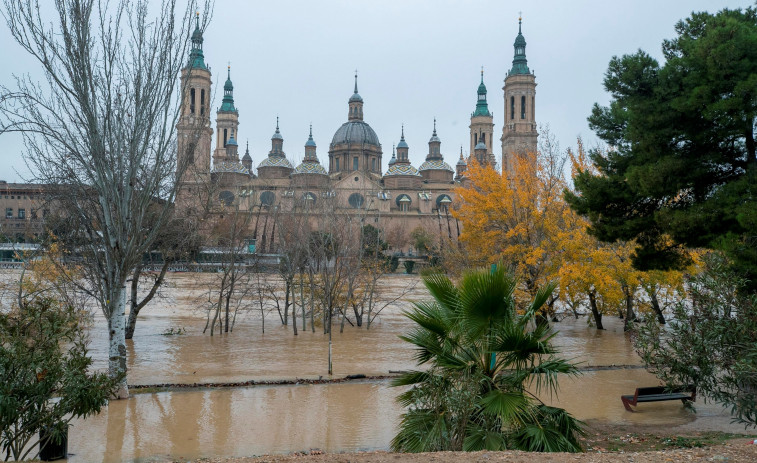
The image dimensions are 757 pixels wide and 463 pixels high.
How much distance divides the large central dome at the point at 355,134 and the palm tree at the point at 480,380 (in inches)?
3436

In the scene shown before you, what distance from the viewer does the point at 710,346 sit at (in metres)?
7.95

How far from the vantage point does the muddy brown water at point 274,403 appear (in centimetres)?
888

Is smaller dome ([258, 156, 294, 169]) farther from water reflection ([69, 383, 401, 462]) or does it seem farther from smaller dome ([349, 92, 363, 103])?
water reflection ([69, 383, 401, 462])

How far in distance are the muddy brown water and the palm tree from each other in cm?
225

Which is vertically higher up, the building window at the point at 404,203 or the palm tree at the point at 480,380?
the building window at the point at 404,203

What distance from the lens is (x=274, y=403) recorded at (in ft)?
37.1

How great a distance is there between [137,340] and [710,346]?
17.1 m

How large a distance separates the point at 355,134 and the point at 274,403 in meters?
84.7

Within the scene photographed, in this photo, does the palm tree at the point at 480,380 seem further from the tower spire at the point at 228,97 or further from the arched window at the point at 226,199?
the tower spire at the point at 228,97

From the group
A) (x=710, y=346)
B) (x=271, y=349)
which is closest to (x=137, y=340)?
(x=271, y=349)

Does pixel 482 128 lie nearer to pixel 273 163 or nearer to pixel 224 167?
pixel 273 163

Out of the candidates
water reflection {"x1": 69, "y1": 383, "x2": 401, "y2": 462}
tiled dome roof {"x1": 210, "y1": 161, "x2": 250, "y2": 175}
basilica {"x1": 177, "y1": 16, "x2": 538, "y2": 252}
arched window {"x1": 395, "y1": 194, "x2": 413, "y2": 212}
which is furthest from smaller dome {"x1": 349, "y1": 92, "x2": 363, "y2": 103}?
water reflection {"x1": 69, "y1": 383, "x2": 401, "y2": 462}

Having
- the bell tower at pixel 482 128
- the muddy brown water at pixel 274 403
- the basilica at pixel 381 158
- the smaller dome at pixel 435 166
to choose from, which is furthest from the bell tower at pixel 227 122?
the muddy brown water at pixel 274 403

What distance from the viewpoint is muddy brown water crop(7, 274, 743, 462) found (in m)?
8.88
